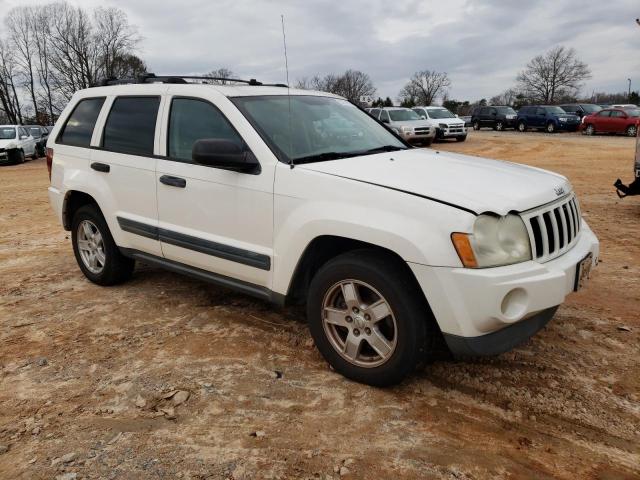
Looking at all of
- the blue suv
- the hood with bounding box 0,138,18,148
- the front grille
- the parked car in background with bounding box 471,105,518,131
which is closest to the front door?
the front grille

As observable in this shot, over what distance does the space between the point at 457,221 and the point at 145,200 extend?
101 inches

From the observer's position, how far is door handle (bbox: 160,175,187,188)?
375 cm

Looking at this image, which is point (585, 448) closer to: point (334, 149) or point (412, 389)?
point (412, 389)

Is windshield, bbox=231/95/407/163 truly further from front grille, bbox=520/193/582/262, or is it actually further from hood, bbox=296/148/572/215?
front grille, bbox=520/193/582/262

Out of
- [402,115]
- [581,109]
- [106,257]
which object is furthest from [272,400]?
[581,109]

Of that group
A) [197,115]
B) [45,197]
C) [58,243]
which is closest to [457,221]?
[197,115]

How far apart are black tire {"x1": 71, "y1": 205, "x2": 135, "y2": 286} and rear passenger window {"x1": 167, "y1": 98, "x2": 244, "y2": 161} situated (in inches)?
48.5

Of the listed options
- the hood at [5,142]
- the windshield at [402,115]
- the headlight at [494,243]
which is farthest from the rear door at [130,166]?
the hood at [5,142]

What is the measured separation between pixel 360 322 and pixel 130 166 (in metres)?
2.38

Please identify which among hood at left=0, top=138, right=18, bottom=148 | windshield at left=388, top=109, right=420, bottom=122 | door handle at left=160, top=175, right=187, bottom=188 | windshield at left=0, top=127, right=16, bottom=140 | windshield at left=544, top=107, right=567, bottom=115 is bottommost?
door handle at left=160, top=175, right=187, bottom=188

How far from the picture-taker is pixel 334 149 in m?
3.57

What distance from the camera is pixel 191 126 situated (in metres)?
3.84

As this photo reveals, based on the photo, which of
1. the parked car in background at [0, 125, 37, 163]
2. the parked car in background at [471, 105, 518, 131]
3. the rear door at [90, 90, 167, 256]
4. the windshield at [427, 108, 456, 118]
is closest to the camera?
the rear door at [90, 90, 167, 256]

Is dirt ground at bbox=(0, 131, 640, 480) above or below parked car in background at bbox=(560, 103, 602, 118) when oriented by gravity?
below
